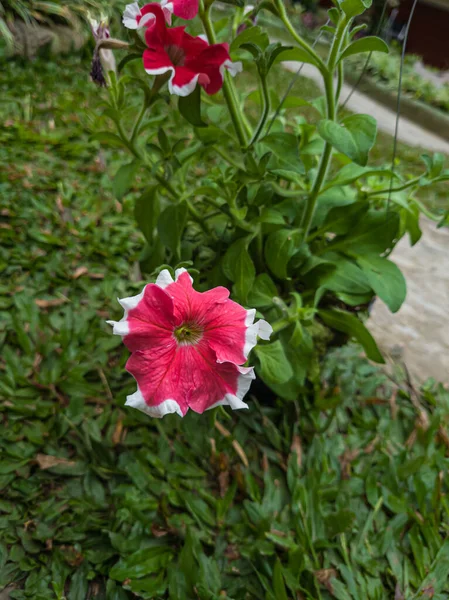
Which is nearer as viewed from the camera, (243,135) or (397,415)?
(243,135)

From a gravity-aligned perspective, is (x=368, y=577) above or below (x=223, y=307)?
below

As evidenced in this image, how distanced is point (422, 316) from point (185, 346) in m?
1.61

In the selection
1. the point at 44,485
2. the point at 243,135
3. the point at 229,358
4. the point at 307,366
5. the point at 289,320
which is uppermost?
the point at 243,135

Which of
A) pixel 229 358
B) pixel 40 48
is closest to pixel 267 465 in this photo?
pixel 229 358

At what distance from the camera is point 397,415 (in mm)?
1564

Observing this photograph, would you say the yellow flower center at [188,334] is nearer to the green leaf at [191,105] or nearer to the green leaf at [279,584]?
the green leaf at [191,105]

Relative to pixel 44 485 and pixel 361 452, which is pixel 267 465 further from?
pixel 44 485

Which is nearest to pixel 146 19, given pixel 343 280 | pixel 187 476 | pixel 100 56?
pixel 100 56

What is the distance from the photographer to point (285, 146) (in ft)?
3.32

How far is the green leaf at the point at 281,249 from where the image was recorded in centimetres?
116

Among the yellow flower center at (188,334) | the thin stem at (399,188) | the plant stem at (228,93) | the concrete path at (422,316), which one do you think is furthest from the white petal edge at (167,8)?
the concrete path at (422,316)

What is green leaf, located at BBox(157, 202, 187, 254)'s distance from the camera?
1150 millimetres

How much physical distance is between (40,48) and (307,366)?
3.23 meters

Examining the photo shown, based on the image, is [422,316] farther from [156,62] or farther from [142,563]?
[156,62]
